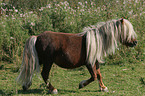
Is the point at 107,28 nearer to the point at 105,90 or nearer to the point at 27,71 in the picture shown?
the point at 105,90

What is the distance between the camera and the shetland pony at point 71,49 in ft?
15.8

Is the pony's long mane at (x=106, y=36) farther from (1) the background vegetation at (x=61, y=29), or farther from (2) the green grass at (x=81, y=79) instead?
(1) the background vegetation at (x=61, y=29)

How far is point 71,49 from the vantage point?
4.92 meters

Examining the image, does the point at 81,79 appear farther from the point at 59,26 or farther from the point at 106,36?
the point at 59,26

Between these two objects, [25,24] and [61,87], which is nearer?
[61,87]

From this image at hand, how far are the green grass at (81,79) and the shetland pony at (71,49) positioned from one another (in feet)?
0.90

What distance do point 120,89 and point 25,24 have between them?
4.43 m

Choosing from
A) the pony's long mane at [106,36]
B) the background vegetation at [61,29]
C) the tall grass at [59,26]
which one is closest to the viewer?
the pony's long mane at [106,36]

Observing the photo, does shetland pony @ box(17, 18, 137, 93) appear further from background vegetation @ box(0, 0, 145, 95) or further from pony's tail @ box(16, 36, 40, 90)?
background vegetation @ box(0, 0, 145, 95)

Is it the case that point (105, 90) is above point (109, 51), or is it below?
below

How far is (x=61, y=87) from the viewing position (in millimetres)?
5547

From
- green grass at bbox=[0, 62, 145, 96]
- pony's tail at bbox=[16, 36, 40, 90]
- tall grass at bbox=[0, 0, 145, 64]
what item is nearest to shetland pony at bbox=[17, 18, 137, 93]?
pony's tail at bbox=[16, 36, 40, 90]

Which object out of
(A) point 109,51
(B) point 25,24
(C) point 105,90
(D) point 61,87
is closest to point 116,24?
(A) point 109,51

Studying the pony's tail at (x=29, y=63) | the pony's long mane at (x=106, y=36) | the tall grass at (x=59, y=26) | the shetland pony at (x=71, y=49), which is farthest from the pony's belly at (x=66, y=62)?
the tall grass at (x=59, y=26)
